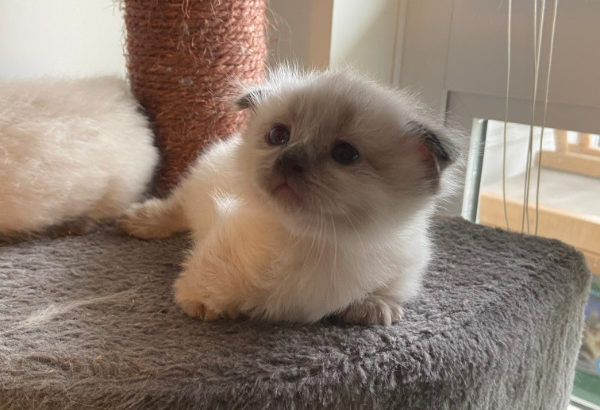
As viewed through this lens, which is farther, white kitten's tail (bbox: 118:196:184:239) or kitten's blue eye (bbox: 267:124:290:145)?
white kitten's tail (bbox: 118:196:184:239)

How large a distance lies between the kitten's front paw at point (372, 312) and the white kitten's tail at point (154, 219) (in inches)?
20.4

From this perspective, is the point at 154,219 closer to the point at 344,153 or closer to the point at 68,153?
the point at 68,153

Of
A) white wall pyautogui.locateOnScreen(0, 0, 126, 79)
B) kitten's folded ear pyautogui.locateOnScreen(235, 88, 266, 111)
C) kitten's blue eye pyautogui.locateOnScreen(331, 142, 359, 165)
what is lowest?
kitten's blue eye pyautogui.locateOnScreen(331, 142, 359, 165)

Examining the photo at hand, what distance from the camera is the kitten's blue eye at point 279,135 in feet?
2.63

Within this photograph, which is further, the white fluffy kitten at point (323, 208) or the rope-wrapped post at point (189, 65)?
the rope-wrapped post at point (189, 65)

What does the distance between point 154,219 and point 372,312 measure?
22.8 inches

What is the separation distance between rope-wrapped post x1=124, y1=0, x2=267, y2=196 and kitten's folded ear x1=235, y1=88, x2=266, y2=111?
40 cm

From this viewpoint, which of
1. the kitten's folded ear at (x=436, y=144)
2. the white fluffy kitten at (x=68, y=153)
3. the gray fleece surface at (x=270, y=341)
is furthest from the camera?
the white fluffy kitten at (x=68, y=153)

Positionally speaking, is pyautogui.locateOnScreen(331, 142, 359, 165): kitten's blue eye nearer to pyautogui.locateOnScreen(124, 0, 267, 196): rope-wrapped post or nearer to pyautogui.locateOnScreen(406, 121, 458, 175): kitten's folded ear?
pyautogui.locateOnScreen(406, 121, 458, 175): kitten's folded ear

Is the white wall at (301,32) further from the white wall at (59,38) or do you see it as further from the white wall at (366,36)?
the white wall at (59,38)

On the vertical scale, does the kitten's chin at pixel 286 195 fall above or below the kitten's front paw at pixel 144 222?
above

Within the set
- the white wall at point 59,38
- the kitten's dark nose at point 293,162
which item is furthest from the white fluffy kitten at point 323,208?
the white wall at point 59,38

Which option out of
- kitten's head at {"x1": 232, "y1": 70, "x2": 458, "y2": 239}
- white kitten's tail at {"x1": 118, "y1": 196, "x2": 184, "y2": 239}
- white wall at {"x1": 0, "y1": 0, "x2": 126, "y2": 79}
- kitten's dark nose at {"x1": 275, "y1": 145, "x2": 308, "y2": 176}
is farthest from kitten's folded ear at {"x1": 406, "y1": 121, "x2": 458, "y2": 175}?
white wall at {"x1": 0, "y1": 0, "x2": 126, "y2": 79}

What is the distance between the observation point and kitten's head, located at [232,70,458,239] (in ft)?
2.37
